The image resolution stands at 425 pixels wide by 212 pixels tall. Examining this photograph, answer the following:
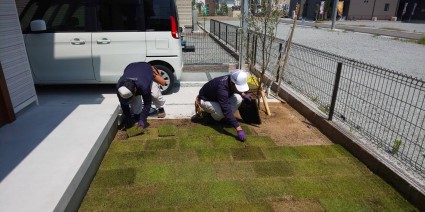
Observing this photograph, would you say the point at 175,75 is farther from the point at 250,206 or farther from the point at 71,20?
the point at 250,206

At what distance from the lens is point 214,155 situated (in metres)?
3.56

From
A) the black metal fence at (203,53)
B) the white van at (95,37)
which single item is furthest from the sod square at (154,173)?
the black metal fence at (203,53)

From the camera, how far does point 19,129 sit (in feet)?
11.5

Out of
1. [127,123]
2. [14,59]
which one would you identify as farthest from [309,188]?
[14,59]

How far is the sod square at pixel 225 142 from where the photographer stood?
151 inches

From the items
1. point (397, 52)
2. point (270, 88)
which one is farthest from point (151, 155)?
point (397, 52)

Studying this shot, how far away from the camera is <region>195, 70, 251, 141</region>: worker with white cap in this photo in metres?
3.73

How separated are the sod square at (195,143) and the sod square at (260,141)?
54 cm

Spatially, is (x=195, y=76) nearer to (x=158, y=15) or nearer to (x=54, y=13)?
(x=158, y=15)

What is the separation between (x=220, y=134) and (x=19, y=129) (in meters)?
2.53

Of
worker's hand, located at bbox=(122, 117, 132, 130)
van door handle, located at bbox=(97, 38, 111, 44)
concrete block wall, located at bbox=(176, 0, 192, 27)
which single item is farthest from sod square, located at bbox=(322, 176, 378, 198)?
concrete block wall, located at bbox=(176, 0, 192, 27)

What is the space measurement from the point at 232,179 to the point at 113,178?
1248mm

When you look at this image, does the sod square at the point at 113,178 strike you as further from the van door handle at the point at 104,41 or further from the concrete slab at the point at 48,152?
the van door handle at the point at 104,41

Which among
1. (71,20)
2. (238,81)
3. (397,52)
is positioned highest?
(71,20)
